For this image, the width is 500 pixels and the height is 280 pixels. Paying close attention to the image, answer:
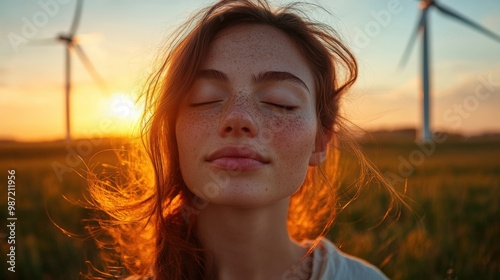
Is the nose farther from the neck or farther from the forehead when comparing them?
the neck

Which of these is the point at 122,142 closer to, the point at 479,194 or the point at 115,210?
the point at 115,210

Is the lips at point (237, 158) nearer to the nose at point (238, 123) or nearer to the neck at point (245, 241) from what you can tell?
the nose at point (238, 123)

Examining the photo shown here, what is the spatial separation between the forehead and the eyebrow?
0.02 metres

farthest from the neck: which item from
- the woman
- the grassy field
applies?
the grassy field

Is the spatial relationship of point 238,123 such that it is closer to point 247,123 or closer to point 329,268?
point 247,123

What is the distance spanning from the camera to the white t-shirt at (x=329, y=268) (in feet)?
8.82

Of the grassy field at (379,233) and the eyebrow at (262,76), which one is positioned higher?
the eyebrow at (262,76)

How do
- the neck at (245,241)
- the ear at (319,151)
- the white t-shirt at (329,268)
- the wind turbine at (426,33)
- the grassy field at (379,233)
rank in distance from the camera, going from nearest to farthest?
the neck at (245,241) < the white t-shirt at (329,268) < the ear at (319,151) < the grassy field at (379,233) < the wind turbine at (426,33)

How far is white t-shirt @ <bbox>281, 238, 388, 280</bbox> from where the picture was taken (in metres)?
2.69

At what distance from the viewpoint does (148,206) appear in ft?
9.64

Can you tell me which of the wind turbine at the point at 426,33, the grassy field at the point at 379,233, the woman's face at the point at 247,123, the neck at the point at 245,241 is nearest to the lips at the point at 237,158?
the woman's face at the point at 247,123

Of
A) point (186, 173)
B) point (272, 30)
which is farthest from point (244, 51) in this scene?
point (186, 173)

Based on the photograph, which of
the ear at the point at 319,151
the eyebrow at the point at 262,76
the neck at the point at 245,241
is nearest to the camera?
the eyebrow at the point at 262,76

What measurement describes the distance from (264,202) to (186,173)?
370mm
